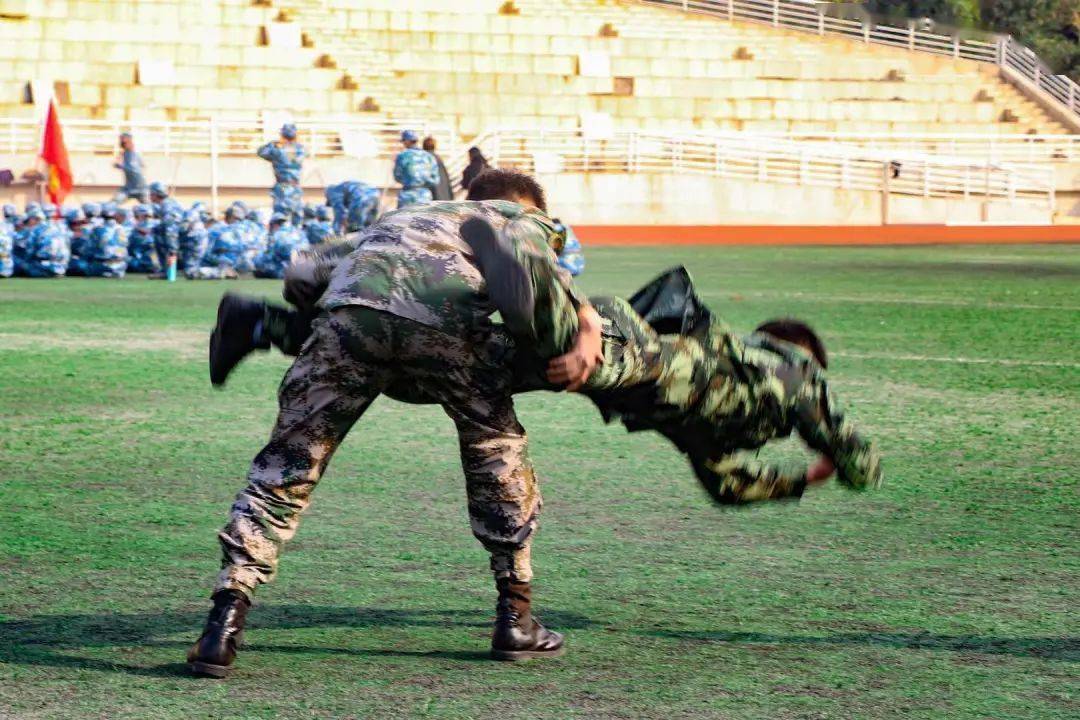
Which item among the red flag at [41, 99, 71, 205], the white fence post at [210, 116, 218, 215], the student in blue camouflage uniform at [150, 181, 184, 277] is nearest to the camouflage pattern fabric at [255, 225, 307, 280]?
the student in blue camouflage uniform at [150, 181, 184, 277]

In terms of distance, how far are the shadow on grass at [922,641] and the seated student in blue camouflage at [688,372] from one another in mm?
497

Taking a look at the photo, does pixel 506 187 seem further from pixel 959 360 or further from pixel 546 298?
pixel 959 360

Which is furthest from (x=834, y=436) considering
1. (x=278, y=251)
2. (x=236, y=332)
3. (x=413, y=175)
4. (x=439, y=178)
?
(x=439, y=178)

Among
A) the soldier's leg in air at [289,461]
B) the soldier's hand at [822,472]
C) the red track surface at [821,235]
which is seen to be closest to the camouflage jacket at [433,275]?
the soldier's leg in air at [289,461]

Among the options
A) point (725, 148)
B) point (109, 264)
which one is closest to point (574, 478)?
point (109, 264)

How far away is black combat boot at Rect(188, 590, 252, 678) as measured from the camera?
4.40 meters

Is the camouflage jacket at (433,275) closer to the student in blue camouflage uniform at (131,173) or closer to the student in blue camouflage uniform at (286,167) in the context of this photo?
the student in blue camouflage uniform at (286,167)

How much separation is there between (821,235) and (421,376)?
27709 millimetres

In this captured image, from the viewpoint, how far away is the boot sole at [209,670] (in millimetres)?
4398

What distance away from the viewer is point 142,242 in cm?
2130

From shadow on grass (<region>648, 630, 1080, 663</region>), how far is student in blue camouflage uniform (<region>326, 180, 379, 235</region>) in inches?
706

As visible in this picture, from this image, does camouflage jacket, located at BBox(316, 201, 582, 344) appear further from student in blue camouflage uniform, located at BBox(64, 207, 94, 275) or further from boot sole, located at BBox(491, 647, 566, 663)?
student in blue camouflage uniform, located at BBox(64, 207, 94, 275)

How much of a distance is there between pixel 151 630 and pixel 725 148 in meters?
32.3

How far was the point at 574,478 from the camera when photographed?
7547 mm
